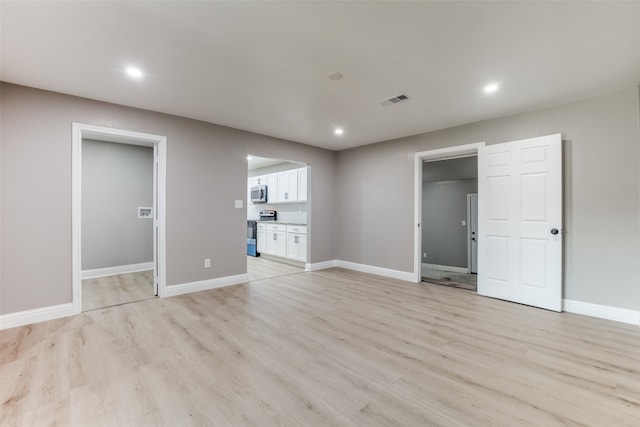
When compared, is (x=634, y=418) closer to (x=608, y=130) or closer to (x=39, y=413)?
(x=608, y=130)

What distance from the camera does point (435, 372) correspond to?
2115 millimetres

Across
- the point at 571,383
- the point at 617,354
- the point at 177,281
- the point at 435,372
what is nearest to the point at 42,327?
the point at 177,281

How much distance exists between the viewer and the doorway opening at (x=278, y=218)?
6168 mm

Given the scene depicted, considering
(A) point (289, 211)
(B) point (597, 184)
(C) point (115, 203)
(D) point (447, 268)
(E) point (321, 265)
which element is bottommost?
(D) point (447, 268)

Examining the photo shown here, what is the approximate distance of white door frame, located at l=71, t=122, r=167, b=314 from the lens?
3.26 m

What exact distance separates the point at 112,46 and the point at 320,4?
1775mm

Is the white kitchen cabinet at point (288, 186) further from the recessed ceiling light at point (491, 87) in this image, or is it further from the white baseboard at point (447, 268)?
the recessed ceiling light at point (491, 87)

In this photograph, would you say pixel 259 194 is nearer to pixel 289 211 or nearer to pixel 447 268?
pixel 289 211

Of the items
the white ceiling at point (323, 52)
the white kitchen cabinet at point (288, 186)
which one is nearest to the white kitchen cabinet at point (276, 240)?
the white kitchen cabinet at point (288, 186)

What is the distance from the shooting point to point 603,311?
3199mm

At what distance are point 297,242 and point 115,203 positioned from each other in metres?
3.70

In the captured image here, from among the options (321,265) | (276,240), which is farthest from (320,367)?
(276,240)

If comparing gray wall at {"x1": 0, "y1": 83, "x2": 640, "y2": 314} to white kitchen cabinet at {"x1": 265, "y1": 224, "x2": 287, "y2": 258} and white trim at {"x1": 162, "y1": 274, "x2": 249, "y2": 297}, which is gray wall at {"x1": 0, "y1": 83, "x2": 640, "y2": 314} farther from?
white kitchen cabinet at {"x1": 265, "y1": 224, "x2": 287, "y2": 258}

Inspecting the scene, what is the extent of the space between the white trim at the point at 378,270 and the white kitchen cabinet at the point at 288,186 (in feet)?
6.48
